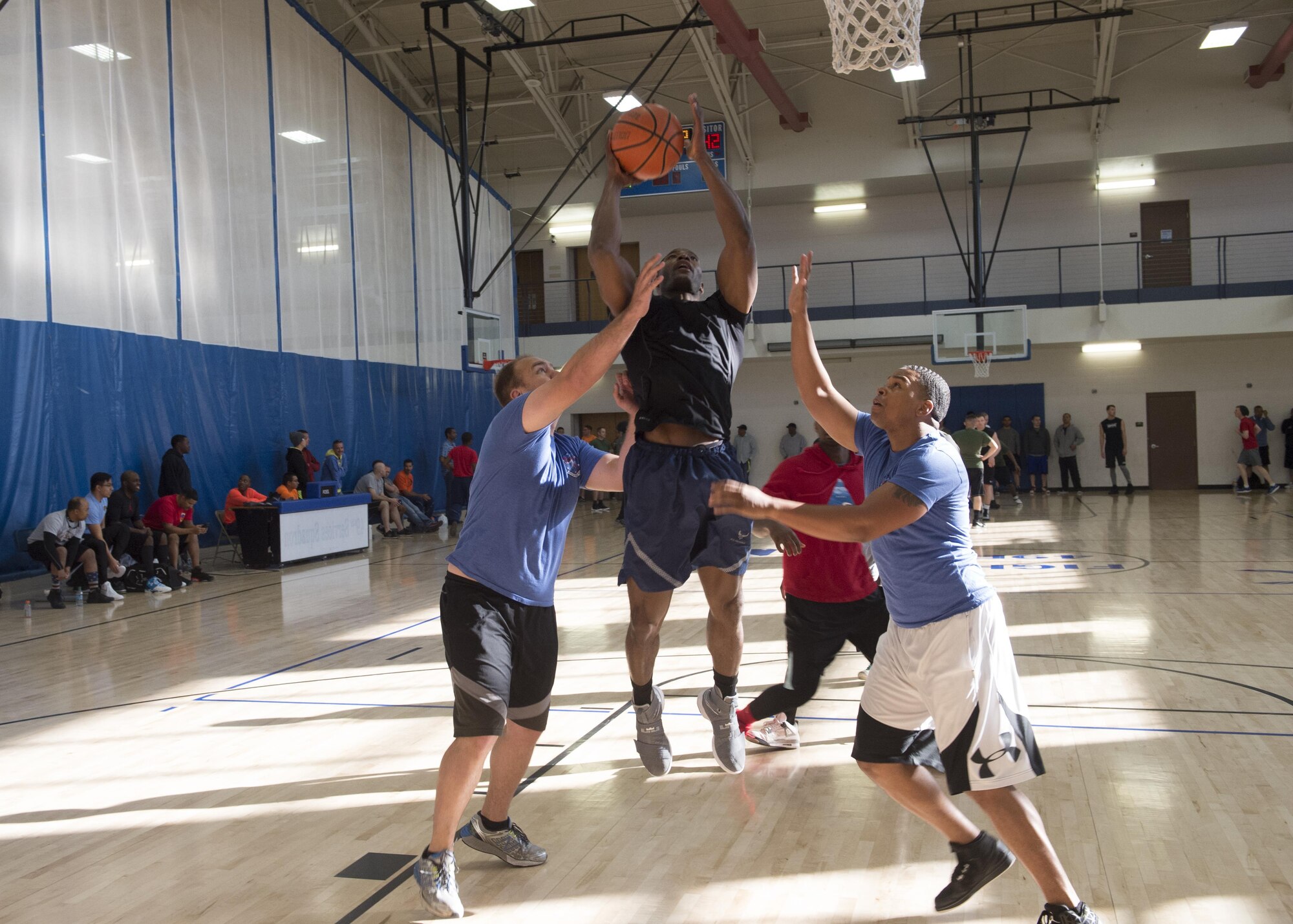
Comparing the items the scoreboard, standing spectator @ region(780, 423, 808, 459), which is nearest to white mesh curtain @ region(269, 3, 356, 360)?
the scoreboard

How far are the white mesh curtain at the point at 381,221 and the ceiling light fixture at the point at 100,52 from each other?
482 cm

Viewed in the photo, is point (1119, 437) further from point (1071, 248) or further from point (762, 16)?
point (762, 16)

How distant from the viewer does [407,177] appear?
17906 mm

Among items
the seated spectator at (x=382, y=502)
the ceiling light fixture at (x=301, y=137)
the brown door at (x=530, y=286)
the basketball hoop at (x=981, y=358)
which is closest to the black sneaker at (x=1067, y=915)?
the seated spectator at (x=382, y=502)

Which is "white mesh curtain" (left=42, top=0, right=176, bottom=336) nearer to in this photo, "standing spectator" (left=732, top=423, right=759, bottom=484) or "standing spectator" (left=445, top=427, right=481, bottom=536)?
"standing spectator" (left=445, top=427, right=481, bottom=536)

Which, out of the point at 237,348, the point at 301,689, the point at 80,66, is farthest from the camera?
the point at 237,348

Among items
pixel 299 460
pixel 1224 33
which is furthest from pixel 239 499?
pixel 1224 33

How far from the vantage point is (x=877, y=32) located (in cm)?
764

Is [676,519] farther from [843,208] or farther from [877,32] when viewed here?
[843,208]

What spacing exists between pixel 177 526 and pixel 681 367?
362 inches

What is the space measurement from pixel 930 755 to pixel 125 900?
2.40 meters

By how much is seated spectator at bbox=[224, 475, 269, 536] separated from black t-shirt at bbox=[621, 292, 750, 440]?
9.45 m

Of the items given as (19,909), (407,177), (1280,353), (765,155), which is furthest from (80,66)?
(1280,353)

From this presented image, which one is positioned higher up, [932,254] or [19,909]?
[932,254]
